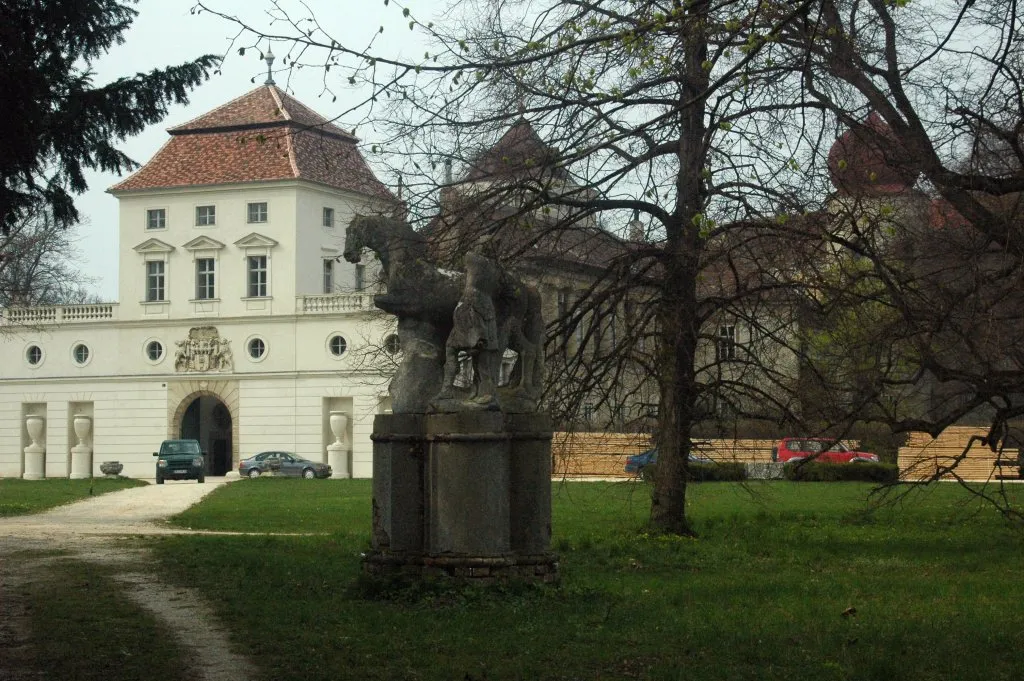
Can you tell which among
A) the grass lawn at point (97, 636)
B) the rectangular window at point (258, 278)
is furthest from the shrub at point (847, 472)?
the grass lawn at point (97, 636)

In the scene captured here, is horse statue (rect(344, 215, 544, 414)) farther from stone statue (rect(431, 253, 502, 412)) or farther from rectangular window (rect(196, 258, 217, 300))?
rectangular window (rect(196, 258, 217, 300))

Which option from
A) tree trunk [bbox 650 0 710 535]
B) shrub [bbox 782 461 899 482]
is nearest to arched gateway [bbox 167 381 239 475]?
shrub [bbox 782 461 899 482]

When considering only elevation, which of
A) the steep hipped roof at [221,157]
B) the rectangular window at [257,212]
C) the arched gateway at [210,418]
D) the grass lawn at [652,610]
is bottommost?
the grass lawn at [652,610]

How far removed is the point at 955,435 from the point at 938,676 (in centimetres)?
3917

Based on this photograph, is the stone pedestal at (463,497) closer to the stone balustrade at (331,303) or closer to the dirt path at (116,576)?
the dirt path at (116,576)

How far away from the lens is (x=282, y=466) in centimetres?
5700

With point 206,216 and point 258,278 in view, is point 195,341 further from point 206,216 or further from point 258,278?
point 206,216

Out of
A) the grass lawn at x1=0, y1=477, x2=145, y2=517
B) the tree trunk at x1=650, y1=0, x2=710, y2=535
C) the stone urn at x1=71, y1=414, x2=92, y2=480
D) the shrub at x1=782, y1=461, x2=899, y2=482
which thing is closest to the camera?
the tree trunk at x1=650, y1=0, x2=710, y2=535

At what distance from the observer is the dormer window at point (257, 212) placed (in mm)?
63125

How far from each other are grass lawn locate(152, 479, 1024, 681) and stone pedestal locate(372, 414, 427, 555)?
49 cm

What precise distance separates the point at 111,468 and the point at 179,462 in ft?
39.4

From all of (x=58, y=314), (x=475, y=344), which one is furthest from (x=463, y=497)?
(x=58, y=314)

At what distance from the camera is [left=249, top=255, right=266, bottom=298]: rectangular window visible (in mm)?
62719

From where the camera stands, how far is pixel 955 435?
46.2 m
